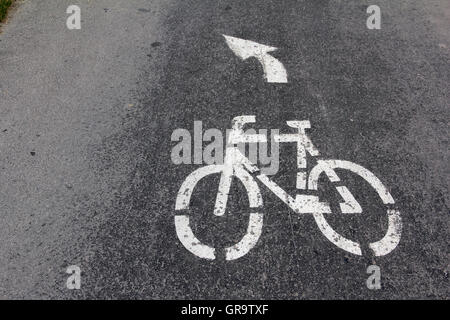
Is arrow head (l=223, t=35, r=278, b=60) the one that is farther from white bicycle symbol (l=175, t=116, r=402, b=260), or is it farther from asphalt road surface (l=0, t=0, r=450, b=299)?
white bicycle symbol (l=175, t=116, r=402, b=260)

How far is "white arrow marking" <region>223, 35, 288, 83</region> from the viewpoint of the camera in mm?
5570

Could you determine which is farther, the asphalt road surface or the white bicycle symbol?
the white bicycle symbol

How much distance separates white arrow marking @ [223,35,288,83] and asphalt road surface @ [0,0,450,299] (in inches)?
3.7

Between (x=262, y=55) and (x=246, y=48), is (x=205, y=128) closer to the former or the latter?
(x=262, y=55)

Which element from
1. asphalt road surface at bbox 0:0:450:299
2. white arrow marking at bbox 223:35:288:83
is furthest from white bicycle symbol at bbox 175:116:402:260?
white arrow marking at bbox 223:35:288:83

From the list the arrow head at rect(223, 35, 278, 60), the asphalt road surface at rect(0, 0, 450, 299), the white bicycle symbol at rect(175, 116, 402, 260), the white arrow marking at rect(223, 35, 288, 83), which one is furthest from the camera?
the arrow head at rect(223, 35, 278, 60)

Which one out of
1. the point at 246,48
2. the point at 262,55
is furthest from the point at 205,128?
the point at 246,48

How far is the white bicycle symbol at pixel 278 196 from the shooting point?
3719 millimetres

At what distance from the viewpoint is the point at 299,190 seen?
416cm

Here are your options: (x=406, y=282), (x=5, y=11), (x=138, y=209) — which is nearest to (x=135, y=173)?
(x=138, y=209)

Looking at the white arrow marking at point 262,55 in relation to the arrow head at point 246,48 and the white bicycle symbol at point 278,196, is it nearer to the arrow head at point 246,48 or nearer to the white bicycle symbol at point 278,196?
the arrow head at point 246,48

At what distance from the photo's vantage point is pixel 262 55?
591 cm

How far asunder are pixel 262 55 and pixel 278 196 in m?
2.52
